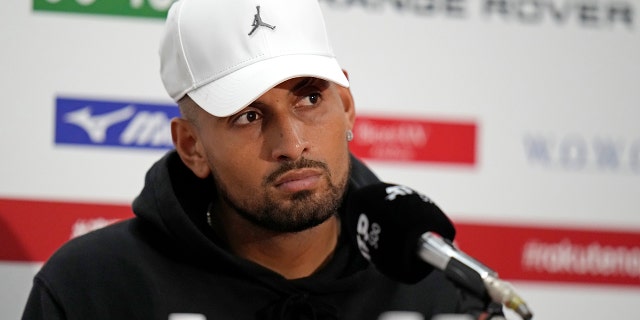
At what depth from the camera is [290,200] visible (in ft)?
4.54

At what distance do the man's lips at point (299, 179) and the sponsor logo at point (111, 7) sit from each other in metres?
0.79

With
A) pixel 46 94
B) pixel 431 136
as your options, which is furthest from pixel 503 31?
pixel 46 94

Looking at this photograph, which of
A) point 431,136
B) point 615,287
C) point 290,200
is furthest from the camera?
point 615,287

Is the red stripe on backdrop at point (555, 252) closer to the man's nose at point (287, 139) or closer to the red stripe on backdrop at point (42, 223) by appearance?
the red stripe on backdrop at point (42, 223)

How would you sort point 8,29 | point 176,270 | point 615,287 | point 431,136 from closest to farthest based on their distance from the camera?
point 176,270, point 8,29, point 431,136, point 615,287

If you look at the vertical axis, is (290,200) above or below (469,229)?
above

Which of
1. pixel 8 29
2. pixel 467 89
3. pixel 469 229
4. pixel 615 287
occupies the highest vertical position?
pixel 8 29

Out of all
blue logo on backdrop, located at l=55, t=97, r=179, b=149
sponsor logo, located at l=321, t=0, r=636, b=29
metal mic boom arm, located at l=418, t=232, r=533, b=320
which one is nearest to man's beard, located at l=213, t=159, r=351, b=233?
metal mic boom arm, located at l=418, t=232, r=533, b=320

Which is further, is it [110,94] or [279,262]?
[110,94]

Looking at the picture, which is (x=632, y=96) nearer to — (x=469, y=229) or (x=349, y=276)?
(x=469, y=229)

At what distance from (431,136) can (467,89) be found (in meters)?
0.14

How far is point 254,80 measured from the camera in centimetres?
138

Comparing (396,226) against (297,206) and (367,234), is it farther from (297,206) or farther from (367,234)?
(297,206)

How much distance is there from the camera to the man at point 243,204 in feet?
4.58
